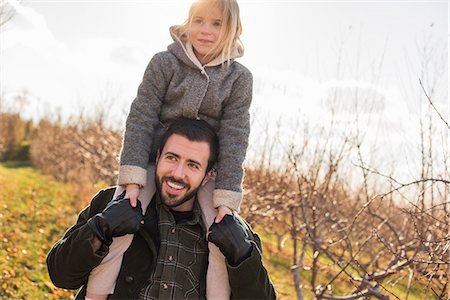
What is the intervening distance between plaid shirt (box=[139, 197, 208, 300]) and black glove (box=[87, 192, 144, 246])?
0.59ft

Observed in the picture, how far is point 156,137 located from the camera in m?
2.61

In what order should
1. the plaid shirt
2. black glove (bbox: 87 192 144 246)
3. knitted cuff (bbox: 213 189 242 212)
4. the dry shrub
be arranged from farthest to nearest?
1. the dry shrub
2. knitted cuff (bbox: 213 189 242 212)
3. the plaid shirt
4. black glove (bbox: 87 192 144 246)

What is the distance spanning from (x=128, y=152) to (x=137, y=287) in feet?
2.04

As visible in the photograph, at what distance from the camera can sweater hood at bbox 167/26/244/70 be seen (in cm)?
259

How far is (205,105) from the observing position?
8.38 ft

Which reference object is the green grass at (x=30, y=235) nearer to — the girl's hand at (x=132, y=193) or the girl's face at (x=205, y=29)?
the girl's hand at (x=132, y=193)

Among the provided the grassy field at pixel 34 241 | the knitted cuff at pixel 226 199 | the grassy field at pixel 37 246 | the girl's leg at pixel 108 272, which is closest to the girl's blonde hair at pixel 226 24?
the knitted cuff at pixel 226 199

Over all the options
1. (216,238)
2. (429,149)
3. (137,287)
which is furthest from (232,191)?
(429,149)

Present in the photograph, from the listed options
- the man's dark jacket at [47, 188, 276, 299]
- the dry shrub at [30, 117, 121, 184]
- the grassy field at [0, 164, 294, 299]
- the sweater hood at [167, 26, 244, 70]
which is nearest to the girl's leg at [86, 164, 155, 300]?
the man's dark jacket at [47, 188, 276, 299]

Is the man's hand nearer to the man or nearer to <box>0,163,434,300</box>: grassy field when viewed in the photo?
the man

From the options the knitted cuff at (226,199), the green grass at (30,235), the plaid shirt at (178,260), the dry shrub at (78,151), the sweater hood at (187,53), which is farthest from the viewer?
the dry shrub at (78,151)

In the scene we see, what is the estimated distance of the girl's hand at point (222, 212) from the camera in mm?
2447

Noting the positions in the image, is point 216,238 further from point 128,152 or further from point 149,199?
point 128,152

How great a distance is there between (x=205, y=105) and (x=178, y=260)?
0.75 metres
